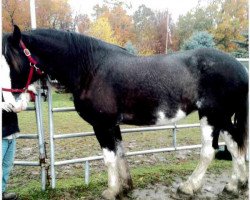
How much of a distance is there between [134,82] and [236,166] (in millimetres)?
1659

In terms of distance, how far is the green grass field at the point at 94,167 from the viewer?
13.1ft

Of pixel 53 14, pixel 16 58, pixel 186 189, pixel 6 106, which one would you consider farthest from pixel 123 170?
pixel 53 14

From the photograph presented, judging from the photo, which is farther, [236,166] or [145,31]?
[145,31]

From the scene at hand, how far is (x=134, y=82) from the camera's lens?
3.45 metres

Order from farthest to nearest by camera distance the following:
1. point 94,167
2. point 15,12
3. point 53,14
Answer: point 53,14, point 15,12, point 94,167

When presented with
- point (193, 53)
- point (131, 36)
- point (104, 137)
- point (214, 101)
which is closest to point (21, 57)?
point (104, 137)

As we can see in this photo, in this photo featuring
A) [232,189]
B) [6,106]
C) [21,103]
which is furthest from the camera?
[232,189]

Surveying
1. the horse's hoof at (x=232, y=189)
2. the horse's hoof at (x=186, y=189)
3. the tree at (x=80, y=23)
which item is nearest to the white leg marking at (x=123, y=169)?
the horse's hoof at (x=186, y=189)

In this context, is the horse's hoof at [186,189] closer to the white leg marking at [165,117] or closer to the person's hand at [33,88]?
the white leg marking at [165,117]

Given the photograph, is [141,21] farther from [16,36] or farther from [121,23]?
[16,36]

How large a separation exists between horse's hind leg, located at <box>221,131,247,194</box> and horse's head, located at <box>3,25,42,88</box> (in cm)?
246

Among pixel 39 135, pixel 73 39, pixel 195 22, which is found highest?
pixel 195 22

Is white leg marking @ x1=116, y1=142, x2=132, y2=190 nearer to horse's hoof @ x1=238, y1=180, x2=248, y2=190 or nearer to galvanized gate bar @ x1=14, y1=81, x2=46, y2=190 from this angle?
galvanized gate bar @ x1=14, y1=81, x2=46, y2=190

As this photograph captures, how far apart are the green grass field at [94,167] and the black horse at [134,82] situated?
2.63 feet
